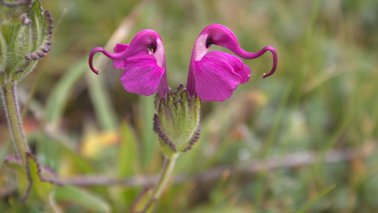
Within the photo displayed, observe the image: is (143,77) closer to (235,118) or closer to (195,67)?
(195,67)

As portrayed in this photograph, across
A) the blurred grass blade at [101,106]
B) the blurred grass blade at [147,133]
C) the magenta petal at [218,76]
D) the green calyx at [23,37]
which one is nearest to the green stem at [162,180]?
the magenta petal at [218,76]

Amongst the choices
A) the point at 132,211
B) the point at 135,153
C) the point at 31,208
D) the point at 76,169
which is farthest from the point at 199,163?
the point at 31,208

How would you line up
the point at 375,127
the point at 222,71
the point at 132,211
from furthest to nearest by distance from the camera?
the point at 375,127 → the point at 132,211 → the point at 222,71

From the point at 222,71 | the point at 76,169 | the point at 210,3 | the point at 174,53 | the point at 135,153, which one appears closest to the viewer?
the point at 222,71

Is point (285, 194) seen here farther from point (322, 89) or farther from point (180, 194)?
point (322, 89)

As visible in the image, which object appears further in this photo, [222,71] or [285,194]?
[285,194]

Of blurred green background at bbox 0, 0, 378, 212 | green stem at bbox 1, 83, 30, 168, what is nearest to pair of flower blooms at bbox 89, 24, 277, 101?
green stem at bbox 1, 83, 30, 168

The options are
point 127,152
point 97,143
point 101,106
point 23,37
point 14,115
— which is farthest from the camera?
point 101,106

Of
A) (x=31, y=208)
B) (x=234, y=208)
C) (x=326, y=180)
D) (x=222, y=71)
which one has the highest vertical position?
(x=222, y=71)

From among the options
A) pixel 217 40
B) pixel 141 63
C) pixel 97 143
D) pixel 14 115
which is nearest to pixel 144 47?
pixel 141 63
